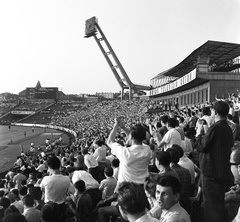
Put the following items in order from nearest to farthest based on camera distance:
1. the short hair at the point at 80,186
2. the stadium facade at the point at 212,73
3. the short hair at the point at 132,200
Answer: the short hair at the point at 132,200, the short hair at the point at 80,186, the stadium facade at the point at 212,73

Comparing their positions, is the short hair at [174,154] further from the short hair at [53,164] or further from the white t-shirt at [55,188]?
the short hair at [53,164]

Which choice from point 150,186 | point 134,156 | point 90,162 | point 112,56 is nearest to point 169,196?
point 150,186

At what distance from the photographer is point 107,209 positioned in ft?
19.4

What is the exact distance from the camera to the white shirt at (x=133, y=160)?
16.5ft

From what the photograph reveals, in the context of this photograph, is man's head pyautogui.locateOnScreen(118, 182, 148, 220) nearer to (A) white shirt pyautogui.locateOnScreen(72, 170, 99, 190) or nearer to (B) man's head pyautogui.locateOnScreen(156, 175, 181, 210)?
(B) man's head pyautogui.locateOnScreen(156, 175, 181, 210)

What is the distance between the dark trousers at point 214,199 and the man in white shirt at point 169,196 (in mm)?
1228

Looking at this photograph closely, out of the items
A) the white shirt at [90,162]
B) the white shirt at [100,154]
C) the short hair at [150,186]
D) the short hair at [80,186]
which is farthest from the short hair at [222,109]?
the white shirt at [100,154]

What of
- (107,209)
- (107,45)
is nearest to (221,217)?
(107,209)

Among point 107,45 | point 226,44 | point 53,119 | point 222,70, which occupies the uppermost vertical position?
point 107,45

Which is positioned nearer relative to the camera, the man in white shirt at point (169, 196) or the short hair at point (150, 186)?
the man in white shirt at point (169, 196)

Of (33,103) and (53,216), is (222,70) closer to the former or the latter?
(53,216)

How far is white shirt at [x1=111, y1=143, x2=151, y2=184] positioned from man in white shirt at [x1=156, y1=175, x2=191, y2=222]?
4.73 feet

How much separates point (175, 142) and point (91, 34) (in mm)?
89187

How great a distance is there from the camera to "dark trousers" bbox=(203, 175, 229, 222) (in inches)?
184
